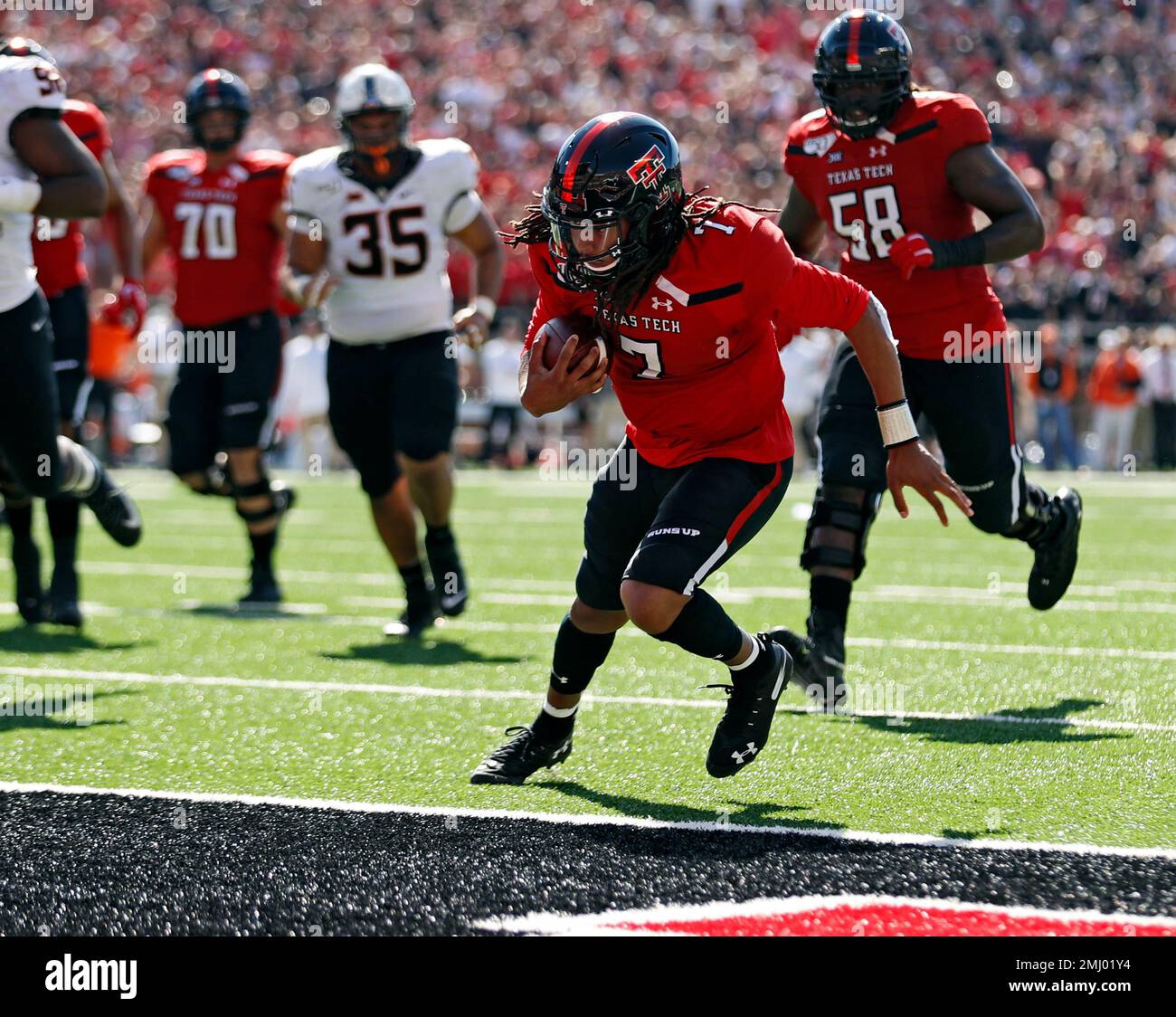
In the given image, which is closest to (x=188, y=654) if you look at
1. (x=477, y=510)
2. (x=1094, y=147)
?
(x=477, y=510)

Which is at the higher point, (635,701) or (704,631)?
(704,631)

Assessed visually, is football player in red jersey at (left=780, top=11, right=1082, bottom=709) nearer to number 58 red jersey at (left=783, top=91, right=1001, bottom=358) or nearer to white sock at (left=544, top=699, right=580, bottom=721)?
number 58 red jersey at (left=783, top=91, right=1001, bottom=358)

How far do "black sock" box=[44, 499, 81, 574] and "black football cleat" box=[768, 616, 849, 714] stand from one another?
3.04 m

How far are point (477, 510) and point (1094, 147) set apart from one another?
11.4 meters

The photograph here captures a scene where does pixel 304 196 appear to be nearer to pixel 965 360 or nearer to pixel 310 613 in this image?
pixel 310 613

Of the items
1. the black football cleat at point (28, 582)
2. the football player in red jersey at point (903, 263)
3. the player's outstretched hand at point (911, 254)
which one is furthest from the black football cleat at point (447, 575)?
the player's outstretched hand at point (911, 254)

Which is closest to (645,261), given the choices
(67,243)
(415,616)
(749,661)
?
(749,661)

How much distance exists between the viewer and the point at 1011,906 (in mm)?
2980

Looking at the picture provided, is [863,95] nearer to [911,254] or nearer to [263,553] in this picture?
[911,254]

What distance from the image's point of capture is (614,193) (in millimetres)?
3648

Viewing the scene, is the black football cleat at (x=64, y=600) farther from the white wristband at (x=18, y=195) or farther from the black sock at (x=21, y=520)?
the white wristband at (x=18, y=195)

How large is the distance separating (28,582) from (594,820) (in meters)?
3.86

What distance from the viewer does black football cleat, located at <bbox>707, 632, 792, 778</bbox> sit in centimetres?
391

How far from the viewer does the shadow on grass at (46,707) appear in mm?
4812
